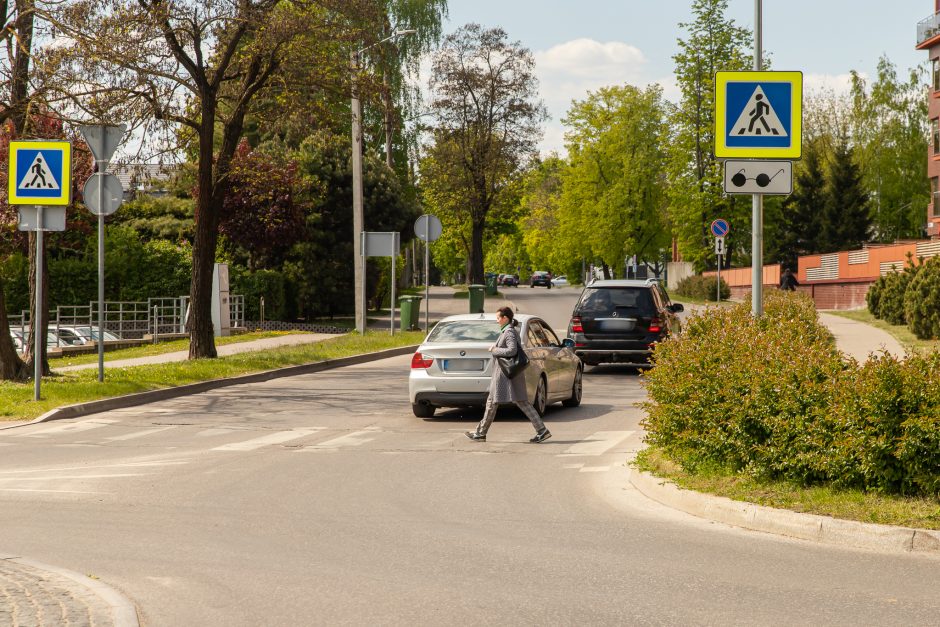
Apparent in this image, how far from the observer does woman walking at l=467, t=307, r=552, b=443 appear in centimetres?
1320

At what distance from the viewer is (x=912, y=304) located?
27.4 meters

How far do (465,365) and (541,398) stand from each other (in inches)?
45.3

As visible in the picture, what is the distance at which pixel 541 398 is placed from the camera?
15.6 m

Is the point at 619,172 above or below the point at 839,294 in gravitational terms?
above

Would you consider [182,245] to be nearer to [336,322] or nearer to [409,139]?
[336,322]

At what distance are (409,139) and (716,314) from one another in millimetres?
48615

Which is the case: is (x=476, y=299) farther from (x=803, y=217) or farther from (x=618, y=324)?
(x=803, y=217)

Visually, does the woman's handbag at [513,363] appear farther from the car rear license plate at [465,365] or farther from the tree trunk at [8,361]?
the tree trunk at [8,361]

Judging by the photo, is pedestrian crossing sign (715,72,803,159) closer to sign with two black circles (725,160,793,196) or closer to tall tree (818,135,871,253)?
sign with two black circles (725,160,793,196)

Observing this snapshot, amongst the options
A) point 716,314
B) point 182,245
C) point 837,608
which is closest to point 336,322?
point 182,245

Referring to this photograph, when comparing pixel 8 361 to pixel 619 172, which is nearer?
pixel 8 361

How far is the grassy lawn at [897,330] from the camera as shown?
25203 millimetres

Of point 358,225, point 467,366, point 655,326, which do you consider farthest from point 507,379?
point 358,225

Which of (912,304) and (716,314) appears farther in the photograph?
(912,304)
